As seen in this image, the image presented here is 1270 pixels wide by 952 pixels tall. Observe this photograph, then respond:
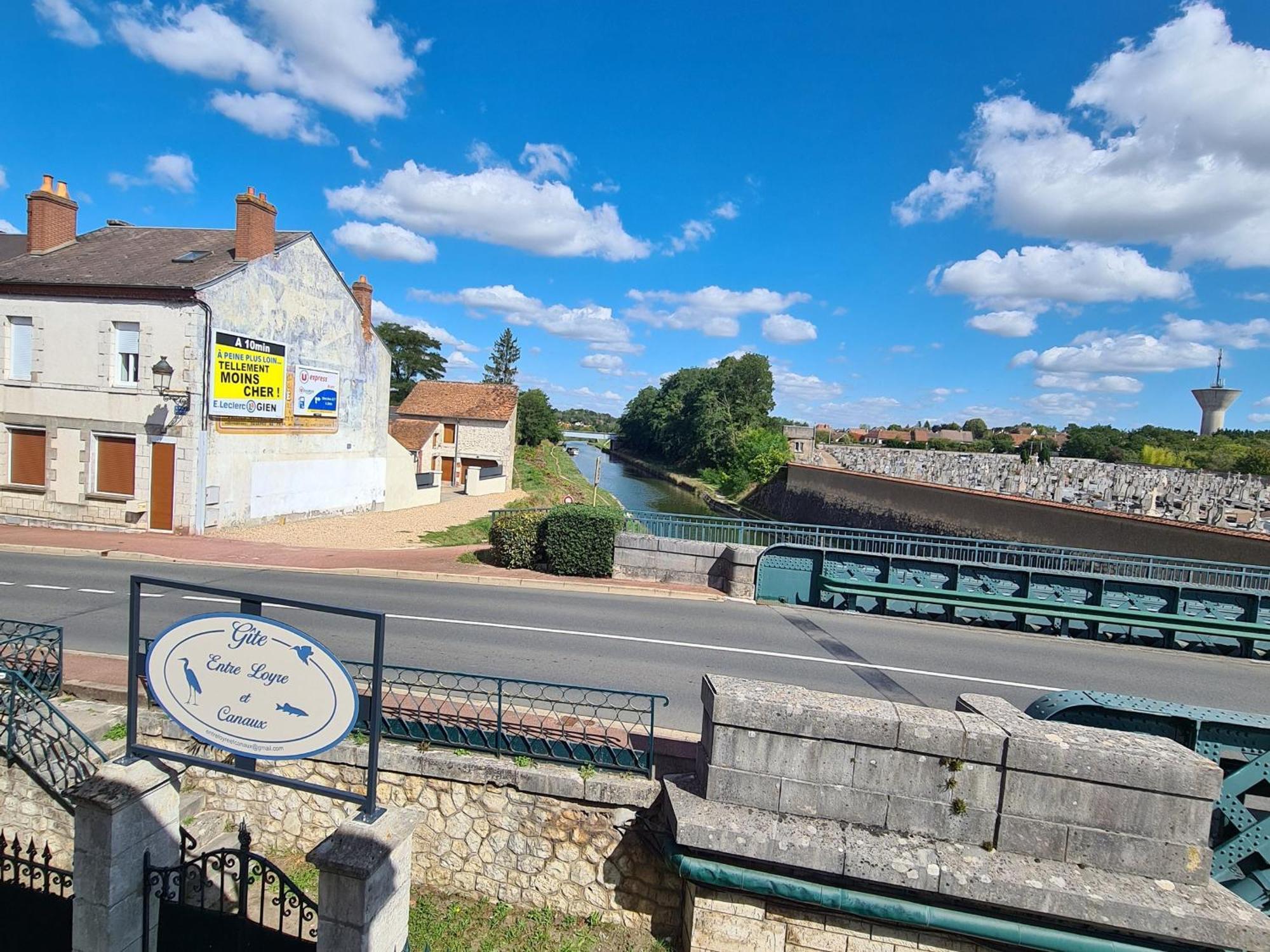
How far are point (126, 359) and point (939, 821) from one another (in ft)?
69.6

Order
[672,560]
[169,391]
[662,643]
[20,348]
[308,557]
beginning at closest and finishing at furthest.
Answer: [662,643], [672,560], [308,557], [169,391], [20,348]

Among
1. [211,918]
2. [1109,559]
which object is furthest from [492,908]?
[1109,559]

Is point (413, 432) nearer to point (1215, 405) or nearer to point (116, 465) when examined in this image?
point (116, 465)

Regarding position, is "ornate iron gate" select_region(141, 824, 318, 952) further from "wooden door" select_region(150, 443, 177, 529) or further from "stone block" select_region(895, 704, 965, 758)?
"wooden door" select_region(150, 443, 177, 529)

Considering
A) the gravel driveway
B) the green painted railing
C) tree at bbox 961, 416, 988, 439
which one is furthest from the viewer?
tree at bbox 961, 416, 988, 439

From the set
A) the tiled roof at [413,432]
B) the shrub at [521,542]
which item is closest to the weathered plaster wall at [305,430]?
the tiled roof at [413,432]

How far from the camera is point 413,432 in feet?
120

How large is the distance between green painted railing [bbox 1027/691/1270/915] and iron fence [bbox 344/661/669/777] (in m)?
3.28

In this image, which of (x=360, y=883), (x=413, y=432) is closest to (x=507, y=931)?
(x=360, y=883)

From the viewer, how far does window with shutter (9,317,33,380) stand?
59.7ft

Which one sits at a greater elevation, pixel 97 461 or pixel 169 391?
pixel 169 391

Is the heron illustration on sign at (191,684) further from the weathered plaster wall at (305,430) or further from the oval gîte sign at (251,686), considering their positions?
the weathered plaster wall at (305,430)


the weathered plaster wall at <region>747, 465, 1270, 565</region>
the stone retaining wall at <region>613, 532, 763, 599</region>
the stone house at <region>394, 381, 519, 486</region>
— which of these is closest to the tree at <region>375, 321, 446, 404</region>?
the stone house at <region>394, 381, 519, 486</region>

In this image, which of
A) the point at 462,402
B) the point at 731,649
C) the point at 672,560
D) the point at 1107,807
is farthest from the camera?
the point at 462,402
